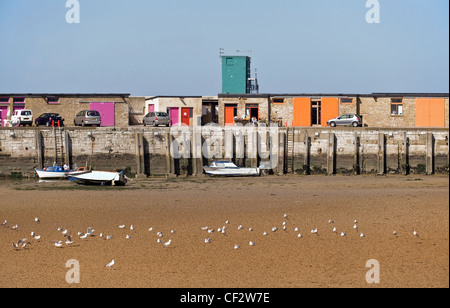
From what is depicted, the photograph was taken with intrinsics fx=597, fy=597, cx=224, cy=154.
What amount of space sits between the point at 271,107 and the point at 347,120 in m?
6.92

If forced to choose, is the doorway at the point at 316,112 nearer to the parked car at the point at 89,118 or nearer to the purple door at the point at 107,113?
the purple door at the point at 107,113

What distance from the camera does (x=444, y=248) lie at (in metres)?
15.5

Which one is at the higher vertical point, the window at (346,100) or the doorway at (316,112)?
the window at (346,100)

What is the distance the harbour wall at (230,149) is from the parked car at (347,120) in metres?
7.39

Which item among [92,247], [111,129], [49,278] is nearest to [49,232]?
[92,247]

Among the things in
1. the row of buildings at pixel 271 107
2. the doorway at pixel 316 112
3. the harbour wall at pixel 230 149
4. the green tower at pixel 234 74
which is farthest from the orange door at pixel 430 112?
the green tower at pixel 234 74

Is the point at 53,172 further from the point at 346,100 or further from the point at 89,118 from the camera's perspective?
the point at 346,100

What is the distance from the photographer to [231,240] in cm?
1708

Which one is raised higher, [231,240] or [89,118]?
[89,118]

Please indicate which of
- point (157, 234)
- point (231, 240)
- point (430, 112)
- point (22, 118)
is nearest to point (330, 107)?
point (430, 112)

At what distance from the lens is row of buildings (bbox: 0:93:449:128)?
164 feet

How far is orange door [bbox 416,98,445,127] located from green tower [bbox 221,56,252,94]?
20.3m

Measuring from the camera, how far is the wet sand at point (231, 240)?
45.6 feet
